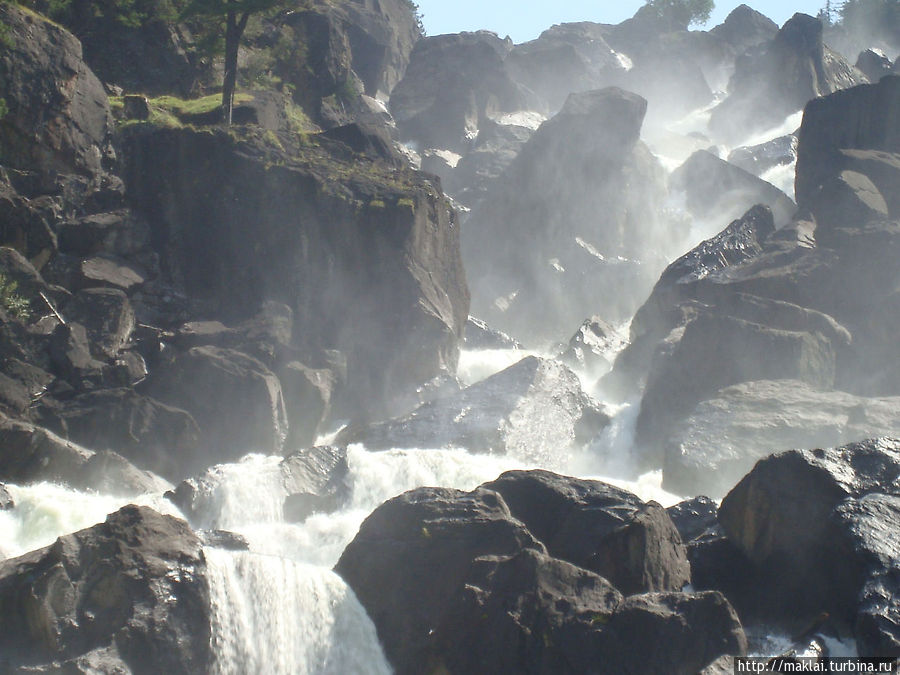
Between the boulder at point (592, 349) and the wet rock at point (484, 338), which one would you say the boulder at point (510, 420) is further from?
the wet rock at point (484, 338)

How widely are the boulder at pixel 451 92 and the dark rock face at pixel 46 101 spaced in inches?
1275

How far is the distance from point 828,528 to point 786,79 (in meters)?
54.5

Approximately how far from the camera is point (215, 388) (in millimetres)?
23641

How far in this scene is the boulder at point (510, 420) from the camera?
24.5 meters

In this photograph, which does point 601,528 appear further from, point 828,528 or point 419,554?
point 828,528

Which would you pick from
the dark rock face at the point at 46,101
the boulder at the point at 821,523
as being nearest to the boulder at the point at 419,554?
the boulder at the point at 821,523

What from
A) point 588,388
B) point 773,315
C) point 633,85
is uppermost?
point 633,85

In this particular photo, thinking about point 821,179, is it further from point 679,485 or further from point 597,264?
point 679,485

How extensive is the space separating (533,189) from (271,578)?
120 ft

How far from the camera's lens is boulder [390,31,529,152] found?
57719mm

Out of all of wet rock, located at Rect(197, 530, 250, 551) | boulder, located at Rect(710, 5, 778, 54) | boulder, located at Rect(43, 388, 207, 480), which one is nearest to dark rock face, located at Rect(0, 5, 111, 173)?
boulder, located at Rect(43, 388, 207, 480)

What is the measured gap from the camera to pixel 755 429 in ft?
79.8

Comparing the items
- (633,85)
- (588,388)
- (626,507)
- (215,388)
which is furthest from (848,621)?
(633,85)

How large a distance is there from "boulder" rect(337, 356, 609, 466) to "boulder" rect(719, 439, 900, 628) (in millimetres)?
8526
